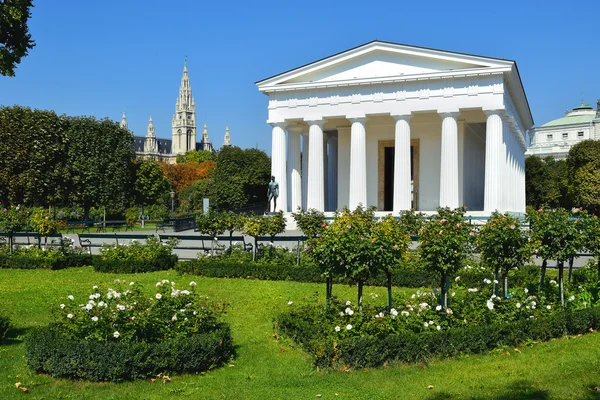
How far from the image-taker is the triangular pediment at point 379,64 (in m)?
36.5

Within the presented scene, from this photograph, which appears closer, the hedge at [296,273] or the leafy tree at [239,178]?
the hedge at [296,273]

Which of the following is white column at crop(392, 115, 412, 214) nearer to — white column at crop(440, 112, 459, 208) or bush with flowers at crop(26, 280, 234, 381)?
white column at crop(440, 112, 459, 208)

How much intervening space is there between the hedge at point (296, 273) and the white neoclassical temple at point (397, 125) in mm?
18180

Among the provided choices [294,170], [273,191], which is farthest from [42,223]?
[294,170]

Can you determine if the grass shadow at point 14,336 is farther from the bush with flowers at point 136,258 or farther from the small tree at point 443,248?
the bush with flowers at point 136,258

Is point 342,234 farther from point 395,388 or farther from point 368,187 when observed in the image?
point 368,187

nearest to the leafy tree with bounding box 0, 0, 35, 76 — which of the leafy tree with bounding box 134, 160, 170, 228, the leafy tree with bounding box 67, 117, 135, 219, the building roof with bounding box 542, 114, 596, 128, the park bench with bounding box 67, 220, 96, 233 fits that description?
the park bench with bounding box 67, 220, 96, 233

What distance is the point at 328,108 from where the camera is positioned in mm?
39750

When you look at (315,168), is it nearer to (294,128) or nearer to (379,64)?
(294,128)

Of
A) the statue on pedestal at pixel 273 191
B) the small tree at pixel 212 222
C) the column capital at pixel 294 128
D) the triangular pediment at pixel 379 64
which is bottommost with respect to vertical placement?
the small tree at pixel 212 222

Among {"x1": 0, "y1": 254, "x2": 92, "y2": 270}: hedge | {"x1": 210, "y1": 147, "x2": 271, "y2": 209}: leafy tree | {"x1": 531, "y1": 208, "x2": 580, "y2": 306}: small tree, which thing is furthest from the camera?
{"x1": 210, "y1": 147, "x2": 271, "y2": 209}: leafy tree

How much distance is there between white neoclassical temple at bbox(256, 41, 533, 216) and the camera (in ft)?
119

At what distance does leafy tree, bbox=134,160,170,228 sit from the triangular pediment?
71.2 ft

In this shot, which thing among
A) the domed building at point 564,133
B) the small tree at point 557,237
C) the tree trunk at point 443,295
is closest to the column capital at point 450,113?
the small tree at point 557,237
